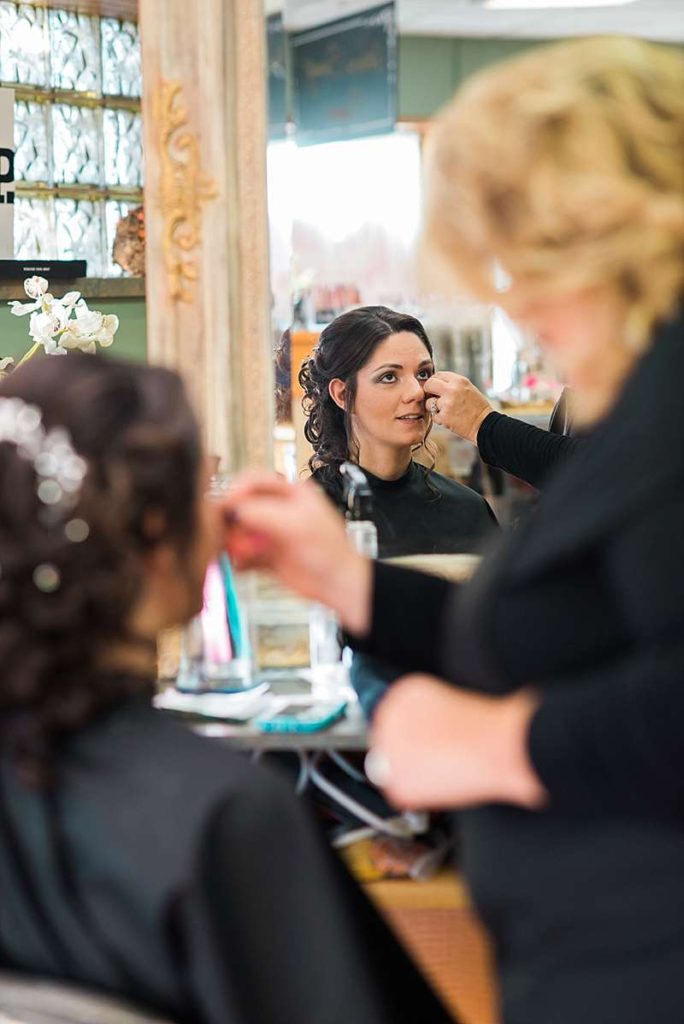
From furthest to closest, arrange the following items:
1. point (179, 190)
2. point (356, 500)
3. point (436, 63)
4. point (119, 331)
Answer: point (119, 331), point (179, 190), point (356, 500), point (436, 63)

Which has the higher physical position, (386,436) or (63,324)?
(63,324)

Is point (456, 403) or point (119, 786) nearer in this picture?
point (119, 786)

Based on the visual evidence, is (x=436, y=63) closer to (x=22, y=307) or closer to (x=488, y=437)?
(x=488, y=437)

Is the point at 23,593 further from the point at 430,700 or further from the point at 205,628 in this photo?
the point at 205,628

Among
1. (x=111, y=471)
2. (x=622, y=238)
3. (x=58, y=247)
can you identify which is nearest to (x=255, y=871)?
(x=111, y=471)

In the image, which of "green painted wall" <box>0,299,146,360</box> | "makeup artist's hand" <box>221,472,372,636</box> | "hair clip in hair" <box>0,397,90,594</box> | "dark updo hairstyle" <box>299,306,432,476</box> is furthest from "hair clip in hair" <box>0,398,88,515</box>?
"green painted wall" <box>0,299,146,360</box>

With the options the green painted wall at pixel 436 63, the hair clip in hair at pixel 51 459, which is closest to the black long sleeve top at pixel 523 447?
the green painted wall at pixel 436 63

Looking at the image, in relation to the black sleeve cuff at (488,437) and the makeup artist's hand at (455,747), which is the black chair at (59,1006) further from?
the black sleeve cuff at (488,437)

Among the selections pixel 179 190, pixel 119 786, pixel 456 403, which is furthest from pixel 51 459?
pixel 179 190

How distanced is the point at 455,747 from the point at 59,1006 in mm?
344

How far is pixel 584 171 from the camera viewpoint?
939 millimetres

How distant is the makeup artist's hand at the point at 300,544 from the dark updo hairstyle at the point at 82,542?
0.80 feet

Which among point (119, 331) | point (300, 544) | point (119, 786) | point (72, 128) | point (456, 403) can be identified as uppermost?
point (72, 128)

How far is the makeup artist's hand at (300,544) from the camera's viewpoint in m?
1.23
